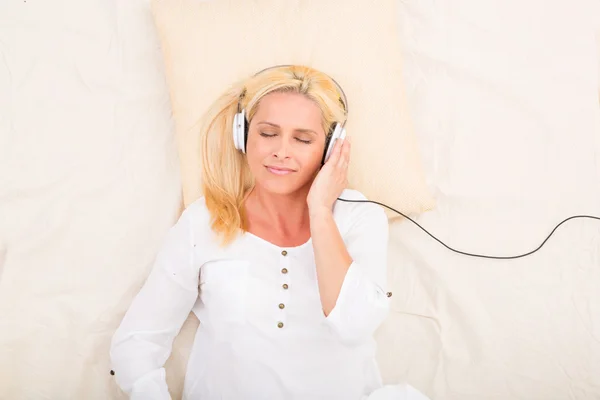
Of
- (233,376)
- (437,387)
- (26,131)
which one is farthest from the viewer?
(26,131)

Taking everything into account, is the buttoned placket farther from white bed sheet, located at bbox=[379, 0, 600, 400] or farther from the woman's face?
white bed sheet, located at bbox=[379, 0, 600, 400]

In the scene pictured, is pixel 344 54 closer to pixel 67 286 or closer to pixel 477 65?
pixel 477 65

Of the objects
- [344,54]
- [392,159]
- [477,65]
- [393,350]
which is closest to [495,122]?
[477,65]

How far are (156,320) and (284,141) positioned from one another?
479mm

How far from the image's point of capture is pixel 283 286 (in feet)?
4.35

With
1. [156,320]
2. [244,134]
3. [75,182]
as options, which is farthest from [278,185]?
[75,182]

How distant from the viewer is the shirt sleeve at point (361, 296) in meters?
1.22

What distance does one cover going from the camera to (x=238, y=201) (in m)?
1.43

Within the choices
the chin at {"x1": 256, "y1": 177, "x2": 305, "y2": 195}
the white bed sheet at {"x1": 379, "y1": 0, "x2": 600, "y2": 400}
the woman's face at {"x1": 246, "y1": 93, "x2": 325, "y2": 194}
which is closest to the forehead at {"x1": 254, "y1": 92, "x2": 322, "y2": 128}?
the woman's face at {"x1": 246, "y1": 93, "x2": 325, "y2": 194}

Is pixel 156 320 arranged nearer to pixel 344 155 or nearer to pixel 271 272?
pixel 271 272

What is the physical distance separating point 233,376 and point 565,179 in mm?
960

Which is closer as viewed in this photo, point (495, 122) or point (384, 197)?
point (384, 197)

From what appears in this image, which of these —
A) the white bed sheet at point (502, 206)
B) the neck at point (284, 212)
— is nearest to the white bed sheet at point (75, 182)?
the neck at point (284, 212)

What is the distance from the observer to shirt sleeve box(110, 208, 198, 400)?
1.32 metres
